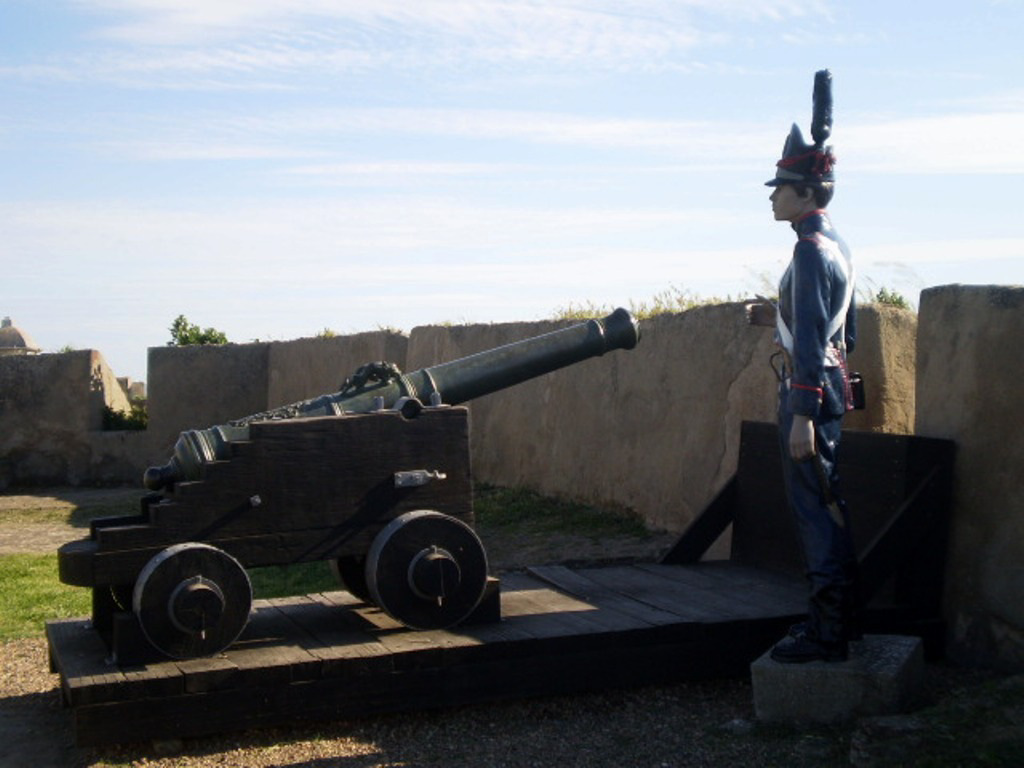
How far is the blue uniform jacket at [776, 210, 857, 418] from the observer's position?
15.0ft

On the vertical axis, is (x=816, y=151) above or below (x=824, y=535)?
above

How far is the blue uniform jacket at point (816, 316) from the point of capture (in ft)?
15.0

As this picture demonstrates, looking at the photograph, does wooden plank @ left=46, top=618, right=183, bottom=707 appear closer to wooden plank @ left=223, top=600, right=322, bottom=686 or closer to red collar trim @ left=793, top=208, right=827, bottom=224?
wooden plank @ left=223, top=600, right=322, bottom=686

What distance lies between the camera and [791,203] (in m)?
4.84

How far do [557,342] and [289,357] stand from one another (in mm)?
9018

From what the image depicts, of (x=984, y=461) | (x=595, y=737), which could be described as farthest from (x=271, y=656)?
(x=984, y=461)

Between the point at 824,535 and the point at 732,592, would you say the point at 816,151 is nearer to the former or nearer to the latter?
the point at 824,535

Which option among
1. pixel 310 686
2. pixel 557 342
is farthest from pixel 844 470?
pixel 310 686

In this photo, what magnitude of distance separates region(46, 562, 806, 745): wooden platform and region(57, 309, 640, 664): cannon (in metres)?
0.13

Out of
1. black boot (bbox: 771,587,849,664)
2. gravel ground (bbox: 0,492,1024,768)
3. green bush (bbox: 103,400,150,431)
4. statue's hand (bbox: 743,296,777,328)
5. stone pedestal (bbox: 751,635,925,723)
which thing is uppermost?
statue's hand (bbox: 743,296,777,328)

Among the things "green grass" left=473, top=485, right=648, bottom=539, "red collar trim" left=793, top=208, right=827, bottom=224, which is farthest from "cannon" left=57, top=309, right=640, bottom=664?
"green grass" left=473, top=485, right=648, bottom=539

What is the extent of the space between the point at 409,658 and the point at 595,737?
0.67 meters

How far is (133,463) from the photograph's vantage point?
47.8ft

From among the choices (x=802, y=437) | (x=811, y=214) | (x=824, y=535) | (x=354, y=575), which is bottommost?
(x=354, y=575)
